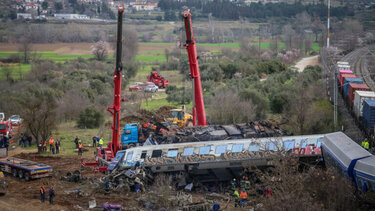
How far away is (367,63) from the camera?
170ft

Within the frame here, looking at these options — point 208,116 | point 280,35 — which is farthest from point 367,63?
point 280,35

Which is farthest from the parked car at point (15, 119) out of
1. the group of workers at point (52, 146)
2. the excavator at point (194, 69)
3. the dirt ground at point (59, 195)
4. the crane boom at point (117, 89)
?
the excavator at point (194, 69)

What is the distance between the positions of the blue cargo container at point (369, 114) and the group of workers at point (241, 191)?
36.0 ft

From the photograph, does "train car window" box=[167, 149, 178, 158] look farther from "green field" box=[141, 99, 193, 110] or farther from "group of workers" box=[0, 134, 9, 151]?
"green field" box=[141, 99, 193, 110]

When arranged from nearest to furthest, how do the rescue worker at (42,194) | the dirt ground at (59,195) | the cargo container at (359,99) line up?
the dirt ground at (59,195)
the rescue worker at (42,194)
the cargo container at (359,99)

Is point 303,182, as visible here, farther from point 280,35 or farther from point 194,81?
point 280,35

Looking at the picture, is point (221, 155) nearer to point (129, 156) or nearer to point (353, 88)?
point (129, 156)

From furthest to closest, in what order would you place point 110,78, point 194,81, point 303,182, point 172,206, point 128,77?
point 128,77, point 110,78, point 194,81, point 172,206, point 303,182

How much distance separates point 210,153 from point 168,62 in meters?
59.9

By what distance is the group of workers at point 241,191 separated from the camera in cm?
2048

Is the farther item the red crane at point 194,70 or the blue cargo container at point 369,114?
the blue cargo container at point 369,114

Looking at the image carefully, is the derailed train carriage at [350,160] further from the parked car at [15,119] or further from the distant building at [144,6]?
the distant building at [144,6]

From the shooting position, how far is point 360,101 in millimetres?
32500

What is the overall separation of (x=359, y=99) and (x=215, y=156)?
14.3 metres
